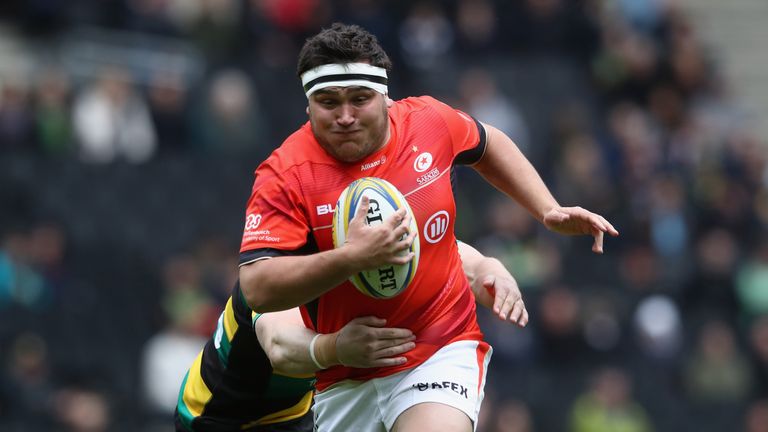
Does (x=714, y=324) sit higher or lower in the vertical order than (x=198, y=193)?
lower

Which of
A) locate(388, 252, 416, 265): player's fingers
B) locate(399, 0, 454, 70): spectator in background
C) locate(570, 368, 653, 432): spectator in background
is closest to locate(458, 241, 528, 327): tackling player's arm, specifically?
locate(388, 252, 416, 265): player's fingers

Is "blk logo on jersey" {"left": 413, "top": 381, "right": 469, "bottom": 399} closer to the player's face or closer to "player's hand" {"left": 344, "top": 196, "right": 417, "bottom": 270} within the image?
"player's hand" {"left": 344, "top": 196, "right": 417, "bottom": 270}

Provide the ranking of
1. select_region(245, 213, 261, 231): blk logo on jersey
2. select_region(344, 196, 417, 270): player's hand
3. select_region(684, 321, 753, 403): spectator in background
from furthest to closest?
select_region(684, 321, 753, 403): spectator in background, select_region(245, 213, 261, 231): blk logo on jersey, select_region(344, 196, 417, 270): player's hand

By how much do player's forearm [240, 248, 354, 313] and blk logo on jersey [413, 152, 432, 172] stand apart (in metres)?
0.83

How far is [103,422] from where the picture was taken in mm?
11375

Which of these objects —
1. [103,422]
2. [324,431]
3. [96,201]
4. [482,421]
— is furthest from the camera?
[96,201]

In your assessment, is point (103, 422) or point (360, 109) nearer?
point (360, 109)

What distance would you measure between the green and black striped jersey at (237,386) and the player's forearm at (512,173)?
1.32 m

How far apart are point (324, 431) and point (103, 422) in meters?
5.59

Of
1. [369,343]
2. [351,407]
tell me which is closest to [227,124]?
[351,407]

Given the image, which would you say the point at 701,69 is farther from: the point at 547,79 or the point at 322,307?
the point at 322,307

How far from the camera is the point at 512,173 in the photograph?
20.9 ft

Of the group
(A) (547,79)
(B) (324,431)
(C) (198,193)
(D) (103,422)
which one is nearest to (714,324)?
(A) (547,79)

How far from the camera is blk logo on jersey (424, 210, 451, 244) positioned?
589 centimetres
